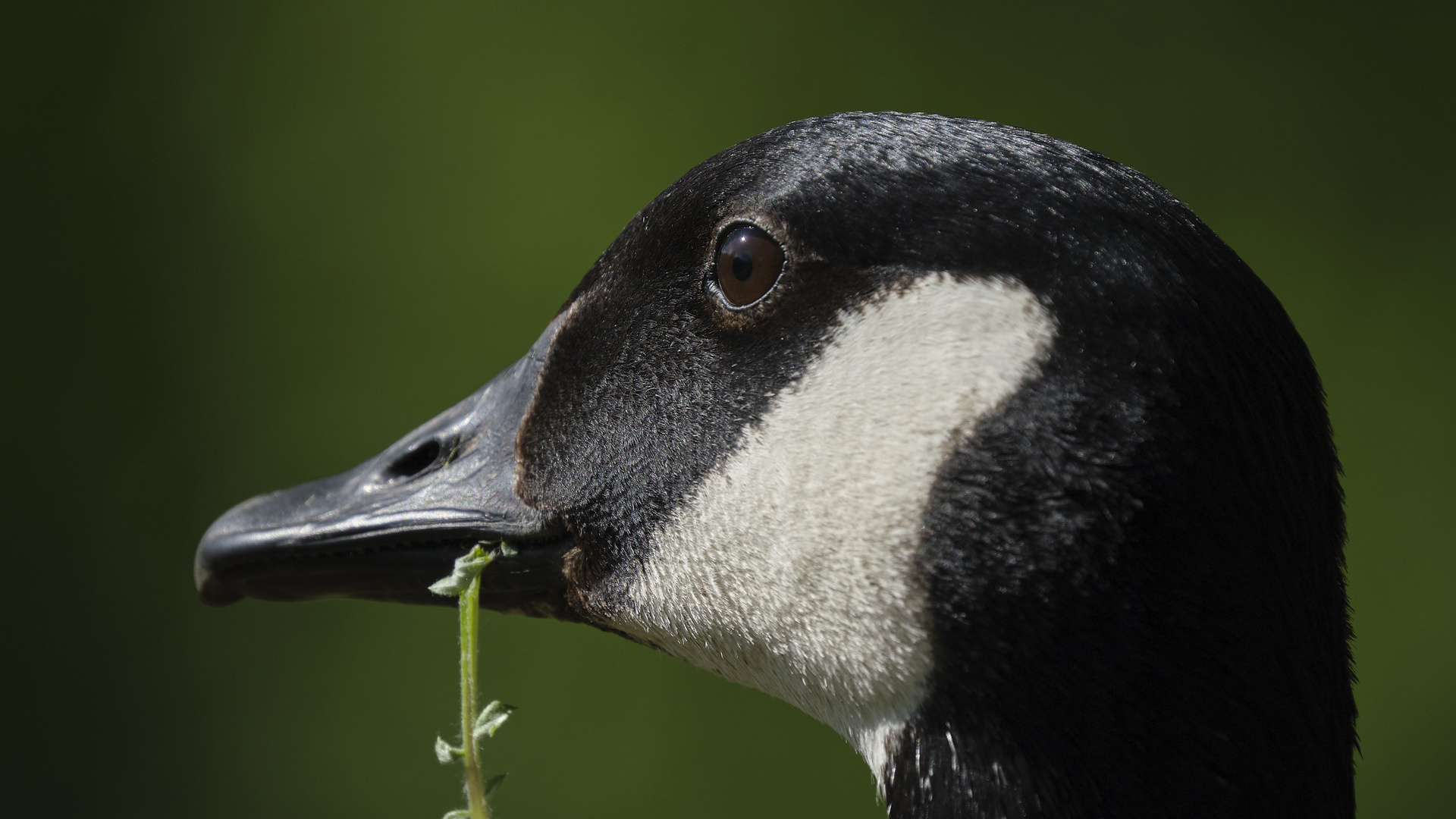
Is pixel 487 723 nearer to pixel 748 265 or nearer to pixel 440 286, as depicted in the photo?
pixel 748 265

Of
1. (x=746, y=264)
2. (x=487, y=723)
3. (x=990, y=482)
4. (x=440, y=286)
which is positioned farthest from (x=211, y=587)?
(x=440, y=286)

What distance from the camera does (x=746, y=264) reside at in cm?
68

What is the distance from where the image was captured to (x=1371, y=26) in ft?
7.52

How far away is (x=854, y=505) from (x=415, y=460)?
15.0 inches

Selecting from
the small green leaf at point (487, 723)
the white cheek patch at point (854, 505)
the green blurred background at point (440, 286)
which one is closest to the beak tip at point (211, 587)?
the small green leaf at point (487, 723)

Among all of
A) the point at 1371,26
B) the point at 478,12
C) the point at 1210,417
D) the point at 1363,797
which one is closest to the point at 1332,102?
the point at 1371,26

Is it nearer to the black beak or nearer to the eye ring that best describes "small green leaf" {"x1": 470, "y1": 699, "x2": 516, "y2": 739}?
the black beak

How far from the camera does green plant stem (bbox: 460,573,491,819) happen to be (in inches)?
26.1

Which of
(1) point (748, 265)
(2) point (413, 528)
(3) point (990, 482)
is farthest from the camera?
(2) point (413, 528)

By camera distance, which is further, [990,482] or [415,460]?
[415,460]

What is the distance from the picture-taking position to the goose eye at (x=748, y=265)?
0.67m

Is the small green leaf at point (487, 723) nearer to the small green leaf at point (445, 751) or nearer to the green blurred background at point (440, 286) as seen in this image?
the small green leaf at point (445, 751)

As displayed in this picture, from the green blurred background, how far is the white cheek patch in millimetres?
1567

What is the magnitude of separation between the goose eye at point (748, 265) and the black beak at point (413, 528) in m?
0.18
